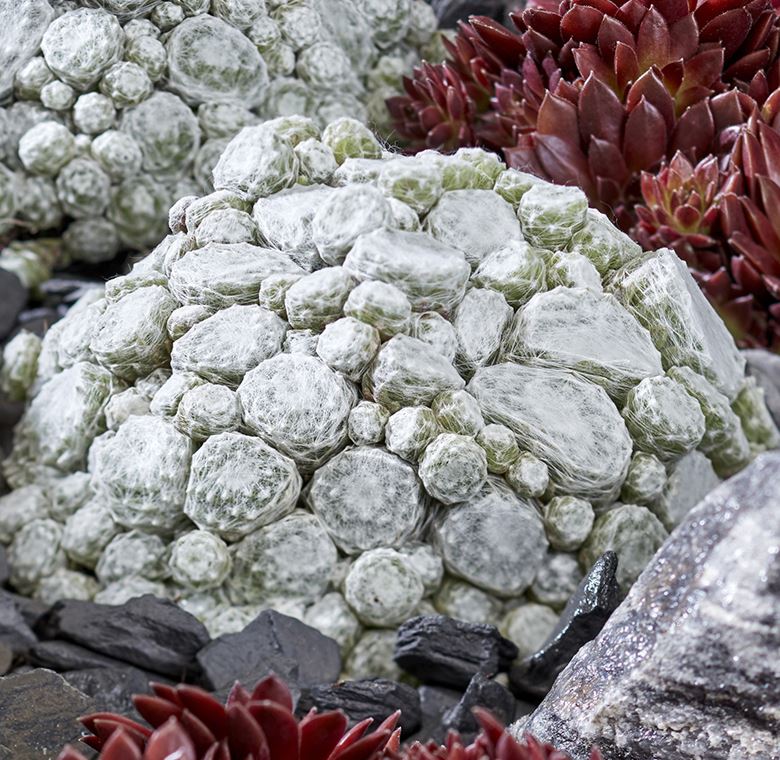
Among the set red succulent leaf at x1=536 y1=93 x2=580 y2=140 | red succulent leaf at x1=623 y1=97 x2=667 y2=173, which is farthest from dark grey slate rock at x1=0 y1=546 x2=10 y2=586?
red succulent leaf at x1=623 y1=97 x2=667 y2=173

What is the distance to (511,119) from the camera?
7.97 ft

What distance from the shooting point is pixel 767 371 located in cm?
231

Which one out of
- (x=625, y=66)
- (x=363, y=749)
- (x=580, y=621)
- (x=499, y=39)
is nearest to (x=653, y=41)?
(x=625, y=66)

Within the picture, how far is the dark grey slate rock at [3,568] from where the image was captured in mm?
1910

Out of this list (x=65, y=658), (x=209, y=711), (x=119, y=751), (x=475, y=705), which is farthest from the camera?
(x=65, y=658)

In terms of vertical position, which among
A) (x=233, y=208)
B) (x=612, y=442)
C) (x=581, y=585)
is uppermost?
(x=233, y=208)

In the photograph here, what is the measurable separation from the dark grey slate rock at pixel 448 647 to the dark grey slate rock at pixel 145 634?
34cm

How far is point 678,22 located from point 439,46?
2.31 ft

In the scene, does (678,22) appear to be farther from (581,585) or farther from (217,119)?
(581,585)

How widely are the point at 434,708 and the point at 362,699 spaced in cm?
14

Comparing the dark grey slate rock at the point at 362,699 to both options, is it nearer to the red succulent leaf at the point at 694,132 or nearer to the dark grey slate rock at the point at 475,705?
the dark grey slate rock at the point at 475,705

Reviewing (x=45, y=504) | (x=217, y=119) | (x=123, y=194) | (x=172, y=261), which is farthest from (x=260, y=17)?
(x=45, y=504)

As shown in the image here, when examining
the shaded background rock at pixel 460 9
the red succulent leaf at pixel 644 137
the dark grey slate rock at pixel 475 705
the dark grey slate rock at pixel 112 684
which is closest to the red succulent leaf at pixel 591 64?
the red succulent leaf at pixel 644 137

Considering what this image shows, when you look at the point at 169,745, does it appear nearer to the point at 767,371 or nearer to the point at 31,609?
the point at 31,609
